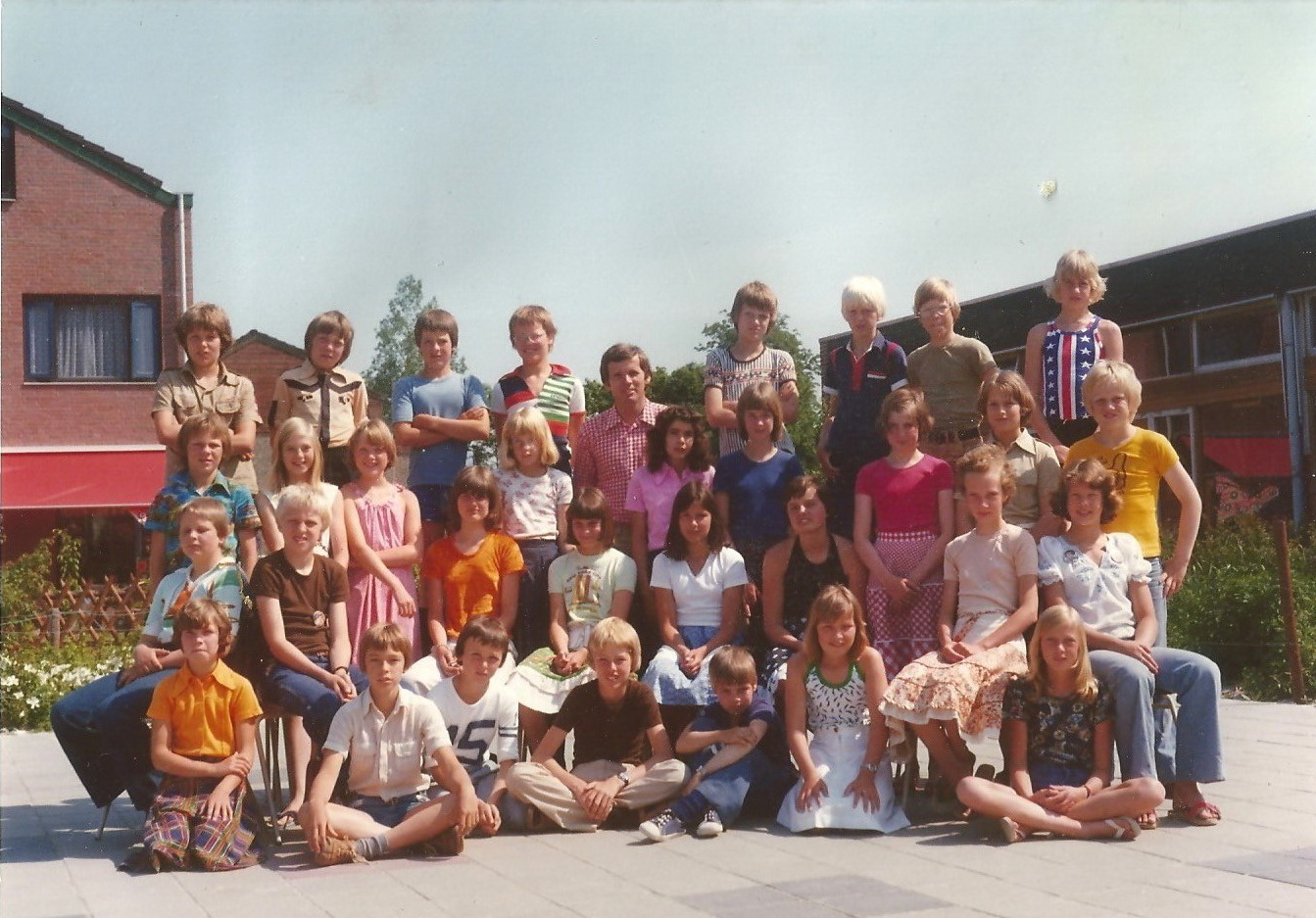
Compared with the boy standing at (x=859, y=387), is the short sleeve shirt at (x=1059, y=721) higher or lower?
lower

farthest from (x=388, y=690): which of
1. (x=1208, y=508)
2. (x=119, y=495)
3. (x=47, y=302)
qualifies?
(x=47, y=302)

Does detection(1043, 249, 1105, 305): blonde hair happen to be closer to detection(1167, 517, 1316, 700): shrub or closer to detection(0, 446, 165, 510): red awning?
detection(1167, 517, 1316, 700): shrub

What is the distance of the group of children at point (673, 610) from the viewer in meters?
5.88

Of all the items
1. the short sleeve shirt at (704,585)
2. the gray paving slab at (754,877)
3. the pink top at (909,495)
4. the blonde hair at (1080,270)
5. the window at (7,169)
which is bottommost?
the gray paving slab at (754,877)

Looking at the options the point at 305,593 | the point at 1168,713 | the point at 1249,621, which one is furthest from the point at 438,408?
the point at 1249,621

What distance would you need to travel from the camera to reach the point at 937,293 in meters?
7.32

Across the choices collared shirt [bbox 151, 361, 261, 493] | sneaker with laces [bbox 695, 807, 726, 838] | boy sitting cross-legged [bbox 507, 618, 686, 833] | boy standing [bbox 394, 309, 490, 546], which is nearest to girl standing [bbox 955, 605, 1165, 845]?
sneaker with laces [bbox 695, 807, 726, 838]

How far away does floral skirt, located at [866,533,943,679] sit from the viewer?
22.1 ft

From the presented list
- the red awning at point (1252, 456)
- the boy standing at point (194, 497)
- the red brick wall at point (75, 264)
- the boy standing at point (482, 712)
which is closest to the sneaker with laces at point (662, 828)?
the boy standing at point (482, 712)

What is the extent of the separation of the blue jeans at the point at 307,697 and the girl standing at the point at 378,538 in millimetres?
468

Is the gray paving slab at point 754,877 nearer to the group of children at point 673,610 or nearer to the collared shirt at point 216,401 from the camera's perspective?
the group of children at point 673,610

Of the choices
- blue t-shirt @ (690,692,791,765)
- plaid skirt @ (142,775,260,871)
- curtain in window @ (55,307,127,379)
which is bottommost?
plaid skirt @ (142,775,260,871)

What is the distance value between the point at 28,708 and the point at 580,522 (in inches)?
273

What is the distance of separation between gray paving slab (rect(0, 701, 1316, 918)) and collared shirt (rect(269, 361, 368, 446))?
2.19m
